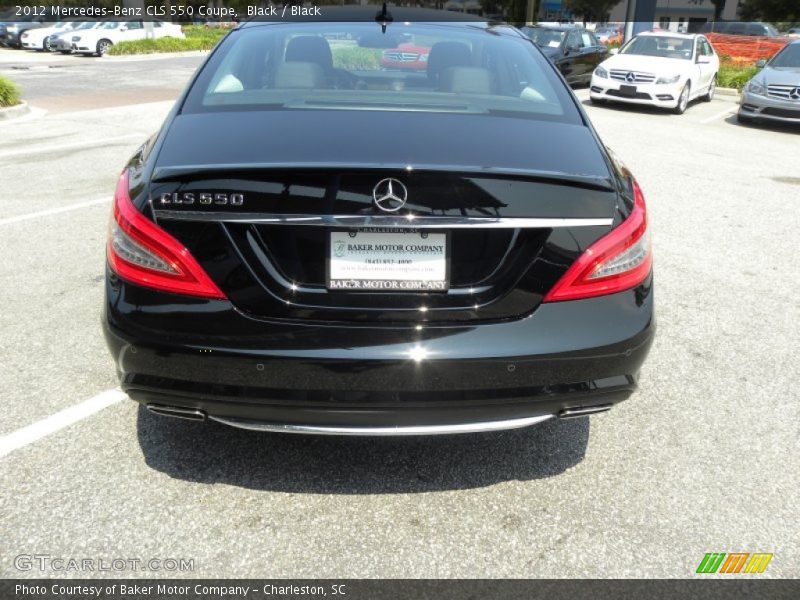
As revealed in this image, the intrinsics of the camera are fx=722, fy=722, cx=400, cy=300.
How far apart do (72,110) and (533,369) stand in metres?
12.9

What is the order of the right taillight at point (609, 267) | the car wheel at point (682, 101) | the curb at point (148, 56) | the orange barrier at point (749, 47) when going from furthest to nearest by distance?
the curb at point (148, 56), the orange barrier at point (749, 47), the car wheel at point (682, 101), the right taillight at point (609, 267)

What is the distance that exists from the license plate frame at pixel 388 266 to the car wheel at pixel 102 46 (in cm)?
3117

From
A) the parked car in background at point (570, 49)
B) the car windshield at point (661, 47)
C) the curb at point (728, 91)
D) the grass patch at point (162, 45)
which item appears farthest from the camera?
the grass patch at point (162, 45)

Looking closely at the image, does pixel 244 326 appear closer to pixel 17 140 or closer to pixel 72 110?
pixel 17 140

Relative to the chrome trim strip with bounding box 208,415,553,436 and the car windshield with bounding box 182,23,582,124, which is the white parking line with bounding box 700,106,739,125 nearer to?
the car windshield with bounding box 182,23,582,124

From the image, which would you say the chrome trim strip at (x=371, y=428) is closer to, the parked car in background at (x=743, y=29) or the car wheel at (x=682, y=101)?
the car wheel at (x=682, y=101)

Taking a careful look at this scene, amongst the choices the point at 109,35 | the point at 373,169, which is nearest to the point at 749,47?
the point at 109,35

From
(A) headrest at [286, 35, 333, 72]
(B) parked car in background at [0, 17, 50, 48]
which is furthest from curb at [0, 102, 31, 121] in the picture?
(B) parked car in background at [0, 17, 50, 48]

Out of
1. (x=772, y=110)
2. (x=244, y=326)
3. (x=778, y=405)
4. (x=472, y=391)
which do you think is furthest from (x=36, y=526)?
(x=772, y=110)

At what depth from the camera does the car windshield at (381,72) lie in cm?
293

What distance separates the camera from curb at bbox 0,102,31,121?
11742 mm

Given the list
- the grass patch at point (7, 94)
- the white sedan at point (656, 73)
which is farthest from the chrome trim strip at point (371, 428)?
the white sedan at point (656, 73)

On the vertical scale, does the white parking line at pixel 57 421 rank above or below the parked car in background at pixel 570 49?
below

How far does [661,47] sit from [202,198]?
1515 centimetres
